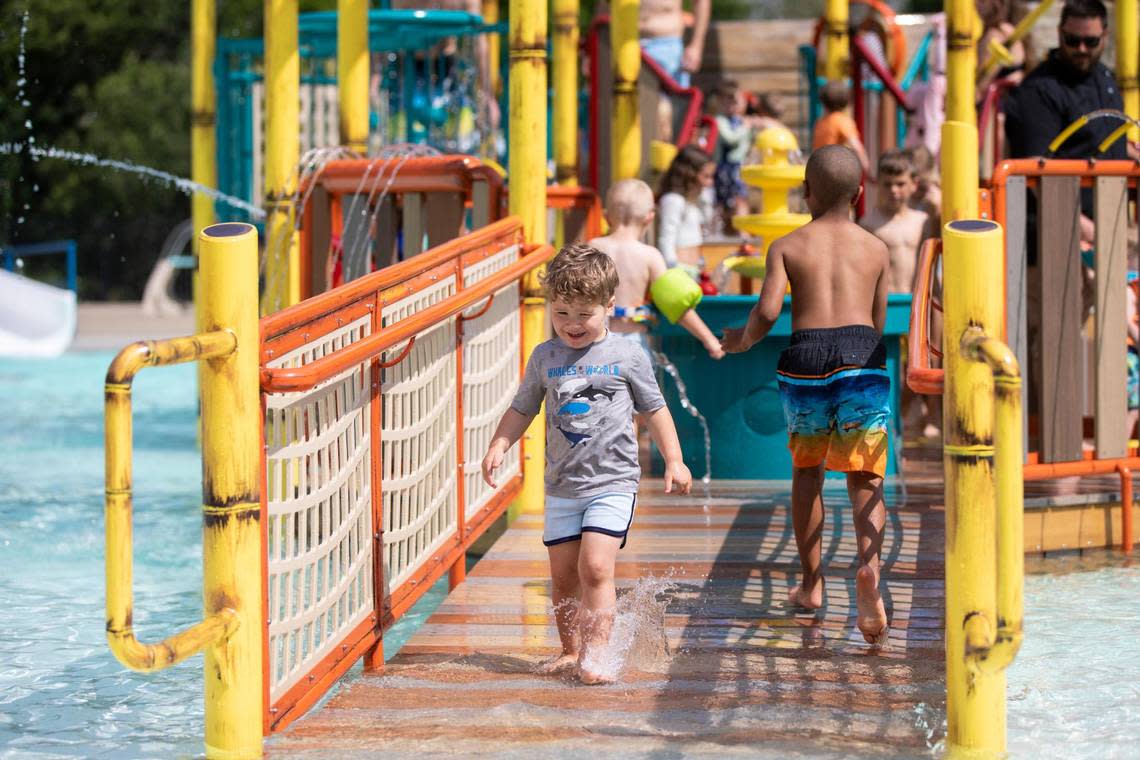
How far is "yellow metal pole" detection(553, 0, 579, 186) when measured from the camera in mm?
8773

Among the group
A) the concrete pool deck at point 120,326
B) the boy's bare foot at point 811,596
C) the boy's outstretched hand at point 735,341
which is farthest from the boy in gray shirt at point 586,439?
the concrete pool deck at point 120,326

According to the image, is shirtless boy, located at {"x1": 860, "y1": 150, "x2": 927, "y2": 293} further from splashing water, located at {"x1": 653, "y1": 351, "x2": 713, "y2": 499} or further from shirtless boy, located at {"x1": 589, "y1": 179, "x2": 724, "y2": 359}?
shirtless boy, located at {"x1": 589, "y1": 179, "x2": 724, "y2": 359}

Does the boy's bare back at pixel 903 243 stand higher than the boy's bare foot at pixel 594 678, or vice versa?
the boy's bare back at pixel 903 243

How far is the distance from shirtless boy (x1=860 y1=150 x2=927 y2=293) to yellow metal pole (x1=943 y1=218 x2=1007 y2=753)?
15.6 ft

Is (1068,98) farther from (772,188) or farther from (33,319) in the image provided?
(33,319)

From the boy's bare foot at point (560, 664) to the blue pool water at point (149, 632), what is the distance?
3.10 ft

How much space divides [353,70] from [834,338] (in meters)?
3.94

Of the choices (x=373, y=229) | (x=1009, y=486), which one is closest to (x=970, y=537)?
(x=1009, y=486)

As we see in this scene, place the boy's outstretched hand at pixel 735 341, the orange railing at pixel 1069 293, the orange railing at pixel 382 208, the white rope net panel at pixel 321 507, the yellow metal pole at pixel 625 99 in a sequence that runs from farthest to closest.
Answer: the yellow metal pole at pixel 625 99, the orange railing at pixel 382 208, the orange railing at pixel 1069 293, the boy's outstretched hand at pixel 735 341, the white rope net panel at pixel 321 507

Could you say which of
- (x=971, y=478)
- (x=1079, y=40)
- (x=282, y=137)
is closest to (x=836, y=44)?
(x=1079, y=40)

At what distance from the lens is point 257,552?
3.77 meters

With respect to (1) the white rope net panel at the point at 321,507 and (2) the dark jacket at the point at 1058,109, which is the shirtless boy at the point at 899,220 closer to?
(2) the dark jacket at the point at 1058,109

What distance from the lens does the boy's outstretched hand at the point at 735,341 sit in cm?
524

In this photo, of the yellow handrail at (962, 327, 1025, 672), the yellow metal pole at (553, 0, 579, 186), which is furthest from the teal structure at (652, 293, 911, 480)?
the yellow handrail at (962, 327, 1025, 672)
